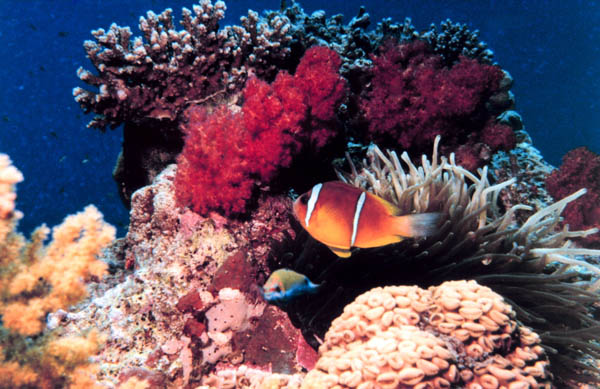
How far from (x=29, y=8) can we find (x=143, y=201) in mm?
47931

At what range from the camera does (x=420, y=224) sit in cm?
164

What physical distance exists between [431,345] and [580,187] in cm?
561

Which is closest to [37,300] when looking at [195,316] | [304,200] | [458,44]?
[195,316]

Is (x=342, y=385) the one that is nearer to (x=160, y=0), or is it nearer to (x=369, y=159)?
(x=369, y=159)

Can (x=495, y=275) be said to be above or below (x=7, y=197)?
below

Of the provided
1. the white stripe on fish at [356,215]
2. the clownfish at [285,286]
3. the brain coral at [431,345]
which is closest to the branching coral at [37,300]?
the clownfish at [285,286]

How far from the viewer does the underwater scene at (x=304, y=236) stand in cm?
162

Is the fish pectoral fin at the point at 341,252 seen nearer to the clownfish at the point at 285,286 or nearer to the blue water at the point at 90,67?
the clownfish at the point at 285,286

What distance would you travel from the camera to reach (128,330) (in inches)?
98.0

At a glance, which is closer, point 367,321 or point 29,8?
point 367,321

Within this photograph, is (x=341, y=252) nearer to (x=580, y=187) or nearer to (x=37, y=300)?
(x=37, y=300)

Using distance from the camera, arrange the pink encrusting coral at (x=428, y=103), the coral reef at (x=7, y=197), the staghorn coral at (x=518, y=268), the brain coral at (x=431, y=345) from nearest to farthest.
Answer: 1. the brain coral at (x=431, y=345)
2. the coral reef at (x=7, y=197)
3. the staghorn coral at (x=518, y=268)
4. the pink encrusting coral at (x=428, y=103)

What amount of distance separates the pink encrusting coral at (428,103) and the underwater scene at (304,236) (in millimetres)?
27

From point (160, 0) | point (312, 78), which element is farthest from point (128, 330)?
point (160, 0)
